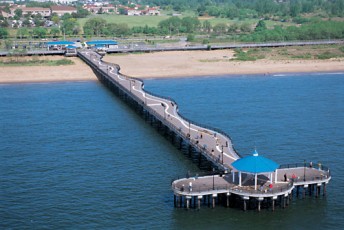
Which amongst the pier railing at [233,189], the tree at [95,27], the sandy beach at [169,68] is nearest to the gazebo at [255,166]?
the pier railing at [233,189]

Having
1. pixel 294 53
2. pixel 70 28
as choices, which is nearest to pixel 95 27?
pixel 70 28

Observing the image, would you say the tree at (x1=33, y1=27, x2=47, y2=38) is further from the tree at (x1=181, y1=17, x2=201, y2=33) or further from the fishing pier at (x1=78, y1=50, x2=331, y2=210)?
the fishing pier at (x1=78, y1=50, x2=331, y2=210)

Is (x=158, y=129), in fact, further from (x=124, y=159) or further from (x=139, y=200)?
(x=139, y=200)

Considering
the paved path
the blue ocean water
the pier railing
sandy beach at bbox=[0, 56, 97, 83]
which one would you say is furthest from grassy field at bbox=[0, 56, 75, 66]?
the pier railing

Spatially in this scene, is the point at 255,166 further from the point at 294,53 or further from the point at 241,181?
the point at 294,53

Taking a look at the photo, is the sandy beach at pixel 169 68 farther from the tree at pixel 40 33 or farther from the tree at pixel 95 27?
the tree at pixel 95 27
